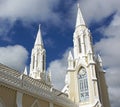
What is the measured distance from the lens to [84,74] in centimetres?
2994

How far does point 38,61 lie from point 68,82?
10.7 m

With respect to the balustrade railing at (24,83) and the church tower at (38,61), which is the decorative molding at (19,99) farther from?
the church tower at (38,61)

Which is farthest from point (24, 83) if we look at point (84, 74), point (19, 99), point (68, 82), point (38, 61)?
point (38, 61)

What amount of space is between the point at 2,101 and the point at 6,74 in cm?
209

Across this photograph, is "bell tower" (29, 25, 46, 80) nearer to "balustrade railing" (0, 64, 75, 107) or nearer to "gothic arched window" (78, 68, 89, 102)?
"gothic arched window" (78, 68, 89, 102)

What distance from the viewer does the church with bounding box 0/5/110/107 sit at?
17391mm

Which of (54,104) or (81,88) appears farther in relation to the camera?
(81,88)

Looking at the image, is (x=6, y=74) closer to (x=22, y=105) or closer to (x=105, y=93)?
(x=22, y=105)

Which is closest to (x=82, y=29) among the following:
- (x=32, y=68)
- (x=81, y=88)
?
(x=81, y=88)

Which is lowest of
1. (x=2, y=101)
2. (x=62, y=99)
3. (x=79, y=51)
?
(x=2, y=101)

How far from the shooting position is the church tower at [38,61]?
126 ft

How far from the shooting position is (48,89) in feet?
72.5

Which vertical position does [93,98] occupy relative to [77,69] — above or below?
below

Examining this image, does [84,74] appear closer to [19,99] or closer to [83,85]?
[83,85]
